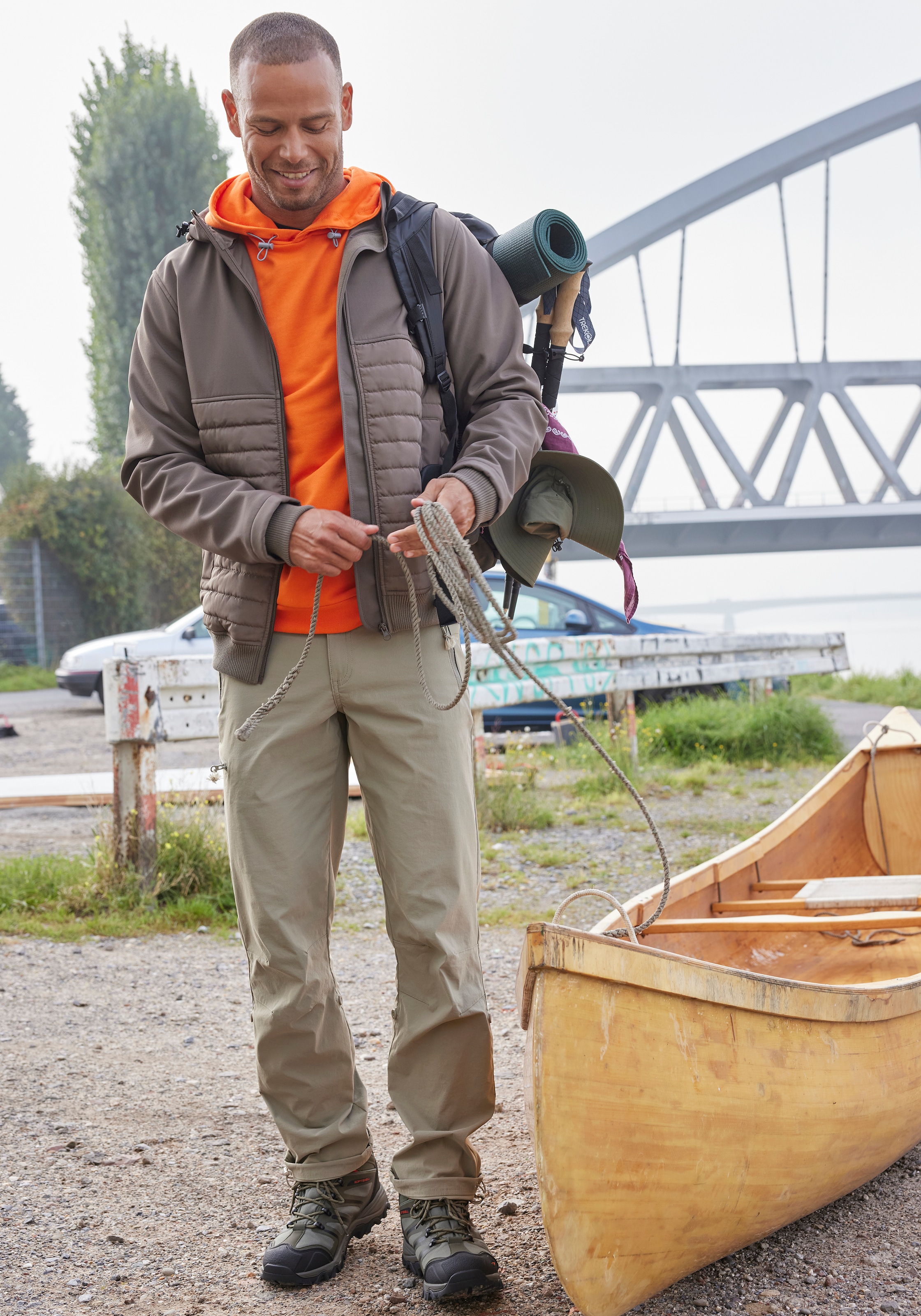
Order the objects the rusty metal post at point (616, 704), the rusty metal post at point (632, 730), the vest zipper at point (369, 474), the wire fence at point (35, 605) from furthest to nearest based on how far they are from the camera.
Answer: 1. the wire fence at point (35, 605)
2. the rusty metal post at point (616, 704)
3. the rusty metal post at point (632, 730)
4. the vest zipper at point (369, 474)

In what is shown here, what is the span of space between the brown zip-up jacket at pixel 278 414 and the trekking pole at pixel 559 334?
227 millimetres

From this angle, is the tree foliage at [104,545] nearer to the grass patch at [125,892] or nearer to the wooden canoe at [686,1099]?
the grass patch at [125,892]

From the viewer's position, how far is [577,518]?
229 centimetres

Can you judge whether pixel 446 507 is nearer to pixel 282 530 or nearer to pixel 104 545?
pixel 282 530

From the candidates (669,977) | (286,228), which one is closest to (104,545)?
(286,228)

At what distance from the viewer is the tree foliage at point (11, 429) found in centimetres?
6638

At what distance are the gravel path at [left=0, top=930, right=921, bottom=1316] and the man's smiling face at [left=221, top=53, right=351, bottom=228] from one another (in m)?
1.94

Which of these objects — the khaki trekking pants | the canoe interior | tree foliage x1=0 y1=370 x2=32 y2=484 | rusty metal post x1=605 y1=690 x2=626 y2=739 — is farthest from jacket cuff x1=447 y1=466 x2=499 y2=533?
tree foliage x1=0 y1=370 x2=32 y2=484

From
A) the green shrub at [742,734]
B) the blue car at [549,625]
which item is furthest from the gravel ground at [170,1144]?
the blue car at [549,625]

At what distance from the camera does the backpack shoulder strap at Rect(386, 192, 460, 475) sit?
2.04 m

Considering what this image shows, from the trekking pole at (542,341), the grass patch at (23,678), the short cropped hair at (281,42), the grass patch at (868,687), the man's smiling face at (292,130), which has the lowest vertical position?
the grass patch at (868,687)

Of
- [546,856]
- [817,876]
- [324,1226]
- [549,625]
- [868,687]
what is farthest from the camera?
[868,687]

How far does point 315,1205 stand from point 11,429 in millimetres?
71866

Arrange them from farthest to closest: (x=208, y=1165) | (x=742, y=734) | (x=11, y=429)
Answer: (x=11, y=429) < (x=742, y=734) < (x=208, y=1165)
